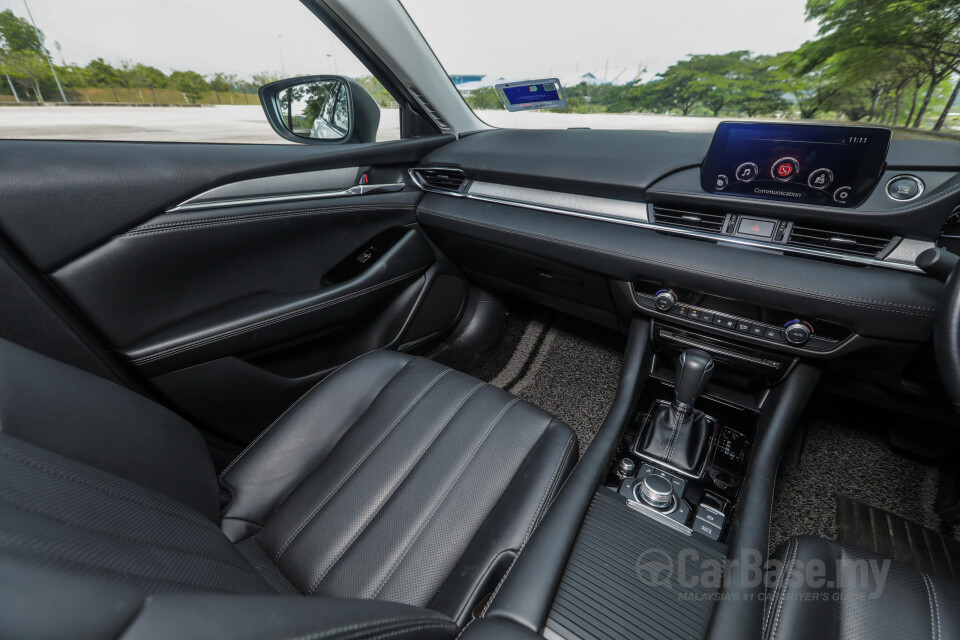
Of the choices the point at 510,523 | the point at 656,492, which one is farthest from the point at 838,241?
the point at 510,523

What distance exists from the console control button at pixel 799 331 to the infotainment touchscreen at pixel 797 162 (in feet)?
0.87

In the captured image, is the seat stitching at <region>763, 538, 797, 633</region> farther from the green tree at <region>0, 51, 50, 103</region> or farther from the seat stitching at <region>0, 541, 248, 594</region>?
the green tree at <region>0, 51, 50, 103</region>

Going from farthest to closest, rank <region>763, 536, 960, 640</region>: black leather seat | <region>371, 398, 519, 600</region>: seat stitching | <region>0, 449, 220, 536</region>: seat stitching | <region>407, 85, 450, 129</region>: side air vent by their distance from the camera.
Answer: <region>407, 85, 450, 129</region>: side air vent, <region>371, 398, 519, 600</region>: seat stitching, <region>763, 536, 960, 640</region>: black leather seat, <region>0, 449, 220, 536</region>: seat stitching

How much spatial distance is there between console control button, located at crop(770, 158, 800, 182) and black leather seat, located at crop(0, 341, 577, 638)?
2.31 ft

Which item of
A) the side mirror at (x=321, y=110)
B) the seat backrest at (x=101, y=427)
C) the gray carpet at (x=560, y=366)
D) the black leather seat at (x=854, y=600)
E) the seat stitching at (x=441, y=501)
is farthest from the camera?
the gray carpet at (x=560, y=366)

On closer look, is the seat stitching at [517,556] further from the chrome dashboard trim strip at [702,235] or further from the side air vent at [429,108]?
the side air vent at [429,108]

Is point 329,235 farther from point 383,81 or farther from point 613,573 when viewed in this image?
point 613,573

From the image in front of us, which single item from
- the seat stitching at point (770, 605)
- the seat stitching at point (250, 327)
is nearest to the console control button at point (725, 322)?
the seat stitching at point (770, 605)

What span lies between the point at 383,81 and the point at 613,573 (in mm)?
1532

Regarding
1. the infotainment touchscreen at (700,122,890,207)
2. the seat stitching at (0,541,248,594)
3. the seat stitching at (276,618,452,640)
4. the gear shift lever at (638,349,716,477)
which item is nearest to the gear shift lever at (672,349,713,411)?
the gear shift lever at (638,349,716,477)

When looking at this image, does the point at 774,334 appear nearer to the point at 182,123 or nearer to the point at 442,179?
the point at 442,179

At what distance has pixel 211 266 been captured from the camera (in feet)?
3.86

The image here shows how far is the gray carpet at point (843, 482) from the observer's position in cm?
132

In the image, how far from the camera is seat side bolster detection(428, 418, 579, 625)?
0.76 meters
